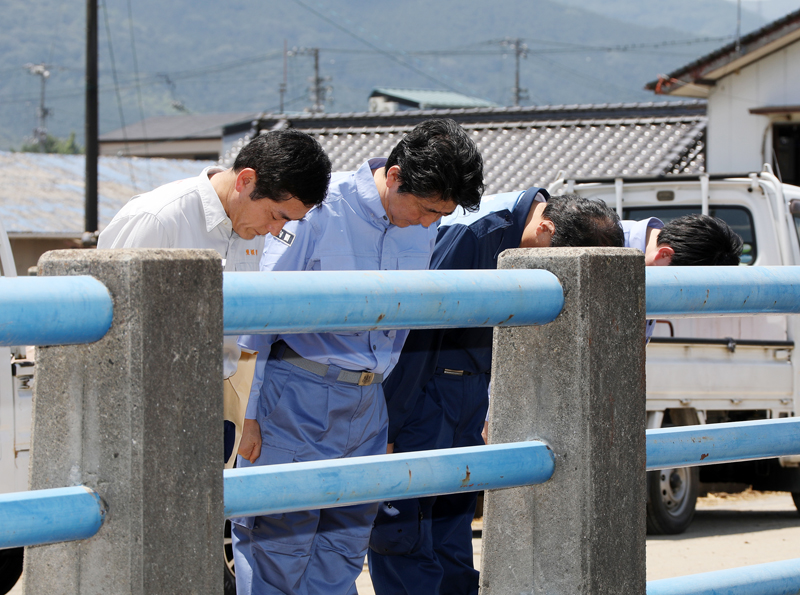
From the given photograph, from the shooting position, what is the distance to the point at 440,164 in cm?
287

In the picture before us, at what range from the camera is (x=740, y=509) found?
25.2 ft

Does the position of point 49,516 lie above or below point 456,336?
below

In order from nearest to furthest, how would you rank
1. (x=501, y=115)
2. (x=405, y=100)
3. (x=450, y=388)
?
(x=450, y=388) → (x=501, y=115) → (x=405, y=100)

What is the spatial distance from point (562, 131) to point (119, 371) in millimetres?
13178

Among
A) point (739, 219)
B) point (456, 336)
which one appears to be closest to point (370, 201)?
point (456, 336)

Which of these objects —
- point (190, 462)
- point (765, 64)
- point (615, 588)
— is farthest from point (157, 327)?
point (765, 64)

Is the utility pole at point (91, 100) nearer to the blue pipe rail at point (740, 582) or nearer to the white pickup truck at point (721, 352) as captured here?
the white pickup truck at point (721, 352)

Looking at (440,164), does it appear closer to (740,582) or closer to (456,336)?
(456,336)

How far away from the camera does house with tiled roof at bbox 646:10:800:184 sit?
11.4 metres

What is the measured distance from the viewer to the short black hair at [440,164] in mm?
2863

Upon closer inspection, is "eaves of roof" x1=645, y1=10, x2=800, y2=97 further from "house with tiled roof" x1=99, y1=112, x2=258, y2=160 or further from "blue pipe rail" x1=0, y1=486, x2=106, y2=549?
"house with tiled roof" x1=99, y1=112, x2=258, y2=160

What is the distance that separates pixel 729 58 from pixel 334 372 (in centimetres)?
1015

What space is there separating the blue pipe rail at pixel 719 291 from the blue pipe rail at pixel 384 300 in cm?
27

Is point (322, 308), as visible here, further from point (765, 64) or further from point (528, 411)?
point (765, 64)
